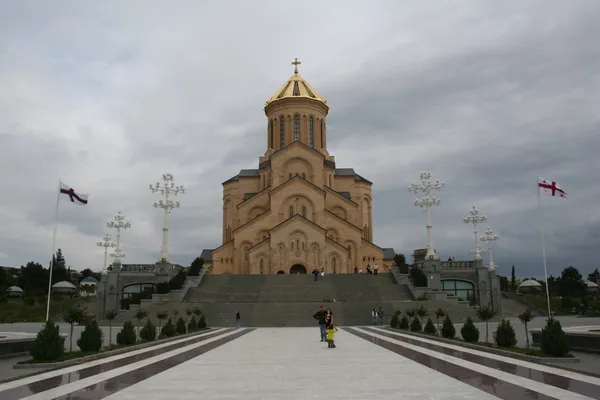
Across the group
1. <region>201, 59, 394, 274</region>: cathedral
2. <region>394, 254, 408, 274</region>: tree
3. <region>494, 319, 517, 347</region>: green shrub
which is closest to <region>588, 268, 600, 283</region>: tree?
<region>201, 59, 394, 274</region>: cathedral

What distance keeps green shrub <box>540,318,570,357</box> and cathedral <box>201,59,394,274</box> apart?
2875cm

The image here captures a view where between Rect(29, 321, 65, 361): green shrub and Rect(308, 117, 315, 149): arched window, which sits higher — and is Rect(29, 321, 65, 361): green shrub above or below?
below

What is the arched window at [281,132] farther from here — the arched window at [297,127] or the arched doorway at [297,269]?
the arched doorway at [297,269]

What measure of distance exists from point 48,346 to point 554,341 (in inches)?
432

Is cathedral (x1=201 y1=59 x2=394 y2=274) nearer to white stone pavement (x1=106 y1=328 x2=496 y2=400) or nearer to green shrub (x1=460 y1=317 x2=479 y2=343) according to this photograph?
green shrub (x1=460 y1=317 x2=479 y2=343)

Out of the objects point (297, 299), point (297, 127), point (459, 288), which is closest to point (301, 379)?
point (297, 299)

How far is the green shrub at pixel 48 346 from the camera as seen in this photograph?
1124cm

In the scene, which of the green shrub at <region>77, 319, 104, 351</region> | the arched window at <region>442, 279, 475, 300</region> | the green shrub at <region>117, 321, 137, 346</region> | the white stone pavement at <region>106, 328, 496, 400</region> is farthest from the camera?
the arched window at <region>442, 279, 475, 300</region>

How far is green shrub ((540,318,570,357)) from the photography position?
11.2 metres

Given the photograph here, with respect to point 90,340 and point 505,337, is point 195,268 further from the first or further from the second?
point 505,337

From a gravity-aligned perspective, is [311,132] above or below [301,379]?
above

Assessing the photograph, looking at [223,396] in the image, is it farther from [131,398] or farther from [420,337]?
[420,337]

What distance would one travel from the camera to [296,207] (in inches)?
1727

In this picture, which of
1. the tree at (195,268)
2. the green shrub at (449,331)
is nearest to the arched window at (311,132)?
the tree at (195,268)
